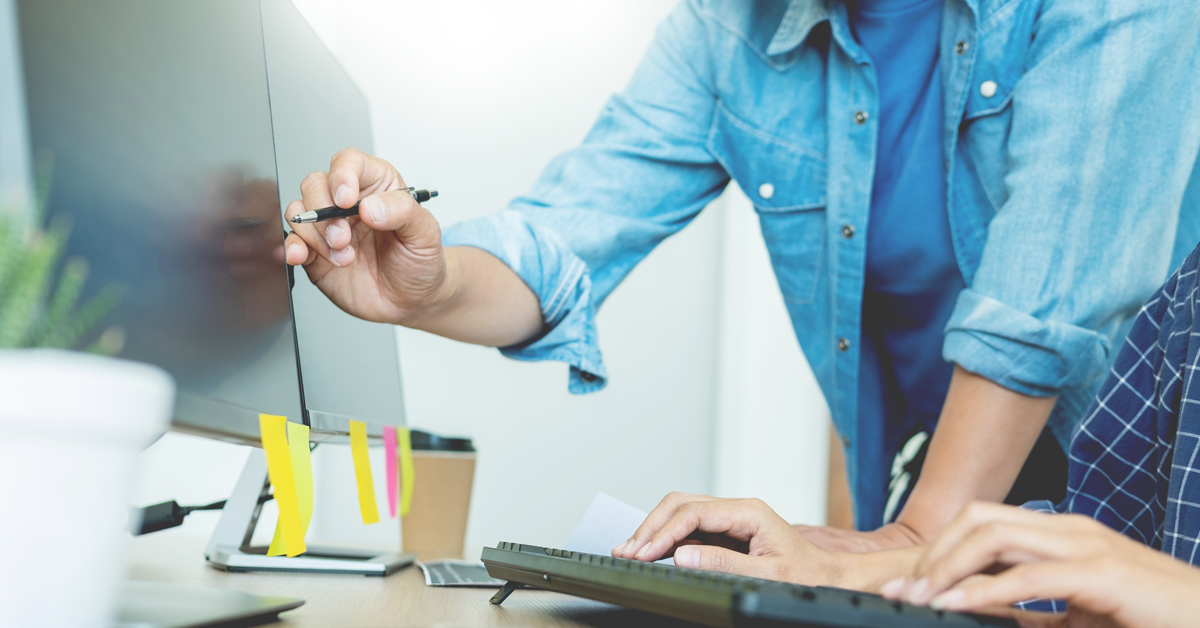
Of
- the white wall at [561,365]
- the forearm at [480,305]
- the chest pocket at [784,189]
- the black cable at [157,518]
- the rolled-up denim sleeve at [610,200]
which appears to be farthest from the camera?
the white wall at [561,365]

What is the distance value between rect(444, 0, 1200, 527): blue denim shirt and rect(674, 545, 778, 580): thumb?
1.09 ft

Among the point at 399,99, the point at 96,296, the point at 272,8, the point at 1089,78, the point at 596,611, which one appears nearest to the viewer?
the point at 96,296

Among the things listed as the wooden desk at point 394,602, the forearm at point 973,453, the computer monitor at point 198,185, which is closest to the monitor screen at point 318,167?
the computer monitor at point 198,185

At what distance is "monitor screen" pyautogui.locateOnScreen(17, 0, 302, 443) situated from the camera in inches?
14.4

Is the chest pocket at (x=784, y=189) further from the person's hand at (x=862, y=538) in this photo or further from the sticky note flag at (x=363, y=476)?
the sticky note flag at (x=363, y=476)

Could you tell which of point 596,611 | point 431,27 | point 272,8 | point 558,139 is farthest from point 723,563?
point 431,27

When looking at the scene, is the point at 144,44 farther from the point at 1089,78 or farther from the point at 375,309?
the point at 1089,78

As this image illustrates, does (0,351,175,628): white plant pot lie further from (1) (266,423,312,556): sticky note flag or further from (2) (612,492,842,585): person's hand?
(2) (612,492,842,585): person's hand

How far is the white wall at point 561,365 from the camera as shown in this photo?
220 centimetres

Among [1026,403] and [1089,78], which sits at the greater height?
[1089,78]

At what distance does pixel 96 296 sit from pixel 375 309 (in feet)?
1.23

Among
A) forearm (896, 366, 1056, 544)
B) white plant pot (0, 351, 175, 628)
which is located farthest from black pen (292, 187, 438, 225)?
forearm (896, 366, 1056, 544)

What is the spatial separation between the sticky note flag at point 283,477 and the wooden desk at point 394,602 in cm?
4

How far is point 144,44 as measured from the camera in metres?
0.44
